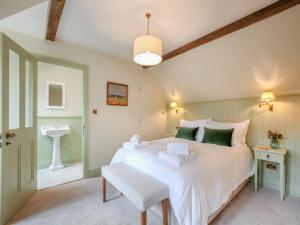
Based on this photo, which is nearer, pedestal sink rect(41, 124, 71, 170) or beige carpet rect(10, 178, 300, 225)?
beige carpet rect(10, 178, 300, 225)

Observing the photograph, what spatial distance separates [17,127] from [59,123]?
1854 mm

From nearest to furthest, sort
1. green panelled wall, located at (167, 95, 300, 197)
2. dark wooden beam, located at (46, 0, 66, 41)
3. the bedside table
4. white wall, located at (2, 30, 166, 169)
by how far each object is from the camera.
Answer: dark wooden beam, located at (46, 0, 66, 41) < the bedside table < green panelled wall, located at (167, 95, 300, 197) < white wall, located at (2, 30, 166, 169)

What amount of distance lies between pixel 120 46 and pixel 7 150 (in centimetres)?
229

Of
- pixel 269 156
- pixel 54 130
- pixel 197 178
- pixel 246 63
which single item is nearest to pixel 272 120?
pixel 269 156

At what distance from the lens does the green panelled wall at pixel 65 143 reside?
3.43 meters

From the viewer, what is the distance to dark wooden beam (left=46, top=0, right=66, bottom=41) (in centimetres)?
176

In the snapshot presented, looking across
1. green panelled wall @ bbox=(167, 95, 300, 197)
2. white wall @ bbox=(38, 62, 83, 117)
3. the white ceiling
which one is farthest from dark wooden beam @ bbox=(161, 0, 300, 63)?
white wall @ bbox=(38, 62, 83, 117)

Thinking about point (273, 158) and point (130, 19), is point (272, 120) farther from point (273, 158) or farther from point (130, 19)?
point (130, 19)

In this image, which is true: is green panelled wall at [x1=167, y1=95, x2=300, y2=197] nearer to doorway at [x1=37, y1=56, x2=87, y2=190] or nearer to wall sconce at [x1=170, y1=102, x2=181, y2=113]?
wall sconce at [x1=170, y1=102, x2=181, y2=113]

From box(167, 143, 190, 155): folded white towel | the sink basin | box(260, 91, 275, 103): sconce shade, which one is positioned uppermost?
box(260, 91, 275, 103): sconce shade

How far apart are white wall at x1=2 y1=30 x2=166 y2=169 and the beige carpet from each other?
887 millimetres

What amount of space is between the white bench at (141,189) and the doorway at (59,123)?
4.88 ft

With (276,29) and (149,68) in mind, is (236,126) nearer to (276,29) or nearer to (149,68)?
(276,29)

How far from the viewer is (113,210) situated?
192 centimetres
